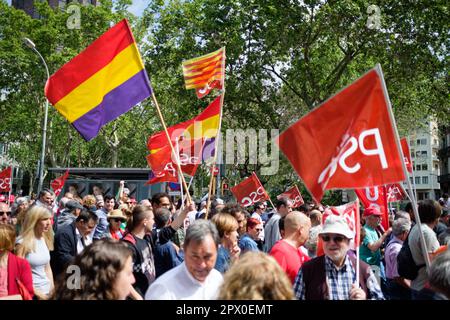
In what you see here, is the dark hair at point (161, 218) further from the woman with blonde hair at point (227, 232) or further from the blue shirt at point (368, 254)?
the blue shirt at point (368, 254)

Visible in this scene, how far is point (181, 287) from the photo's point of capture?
3268mm

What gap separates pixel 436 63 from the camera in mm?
18328

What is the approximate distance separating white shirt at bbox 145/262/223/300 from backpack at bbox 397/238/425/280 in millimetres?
2308

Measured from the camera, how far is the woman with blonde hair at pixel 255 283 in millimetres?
2551

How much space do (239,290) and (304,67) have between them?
18.4 metres

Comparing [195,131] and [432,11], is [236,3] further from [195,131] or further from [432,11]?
[195,131]

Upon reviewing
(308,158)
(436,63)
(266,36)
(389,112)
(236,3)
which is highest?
(236,3)

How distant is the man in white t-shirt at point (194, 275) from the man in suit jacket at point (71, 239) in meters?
2.39

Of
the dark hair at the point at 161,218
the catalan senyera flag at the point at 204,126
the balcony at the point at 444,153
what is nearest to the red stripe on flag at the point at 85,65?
the dark hair at the point at 161,218

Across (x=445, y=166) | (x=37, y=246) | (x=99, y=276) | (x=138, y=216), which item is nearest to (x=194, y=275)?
(x=99, y=276)

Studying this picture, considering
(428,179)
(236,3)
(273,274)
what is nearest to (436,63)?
(236,3)

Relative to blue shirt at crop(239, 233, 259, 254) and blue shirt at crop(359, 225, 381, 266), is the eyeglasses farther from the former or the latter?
blue shirt at crop(359, 225, 381, 266)

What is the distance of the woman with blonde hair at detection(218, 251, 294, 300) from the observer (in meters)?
2.55
